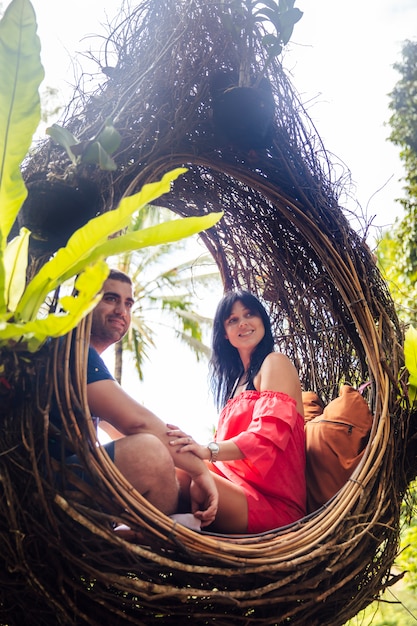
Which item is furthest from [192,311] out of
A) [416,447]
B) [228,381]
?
[416,447]

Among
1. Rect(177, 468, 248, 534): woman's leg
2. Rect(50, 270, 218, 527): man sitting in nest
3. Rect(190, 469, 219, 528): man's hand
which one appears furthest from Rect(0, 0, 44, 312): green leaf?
Rect(177, 468, 248, 534): woman's leg

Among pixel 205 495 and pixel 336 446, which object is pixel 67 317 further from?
pixel 336 446

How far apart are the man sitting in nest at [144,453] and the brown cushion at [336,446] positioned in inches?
17.3

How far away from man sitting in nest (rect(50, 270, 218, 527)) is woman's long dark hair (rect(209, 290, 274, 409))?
Answer: 66 centimetres

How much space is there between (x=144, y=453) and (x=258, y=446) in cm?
45

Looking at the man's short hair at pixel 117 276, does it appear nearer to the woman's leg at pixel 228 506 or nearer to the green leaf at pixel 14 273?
the woman's leg at pixel 228 506

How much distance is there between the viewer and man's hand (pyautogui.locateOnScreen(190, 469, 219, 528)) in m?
1.32

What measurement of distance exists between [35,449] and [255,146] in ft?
3.31

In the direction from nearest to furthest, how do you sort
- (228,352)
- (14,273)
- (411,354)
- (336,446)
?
(14,273), (411,354), (336,446), (228,352)

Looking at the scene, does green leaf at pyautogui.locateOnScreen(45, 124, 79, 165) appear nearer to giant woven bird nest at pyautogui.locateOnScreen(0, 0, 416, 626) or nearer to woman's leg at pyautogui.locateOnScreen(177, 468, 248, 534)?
giant woven bird nest at pyautogui.locateOnScreen(0, 0, 416, 626)

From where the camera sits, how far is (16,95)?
97 cm

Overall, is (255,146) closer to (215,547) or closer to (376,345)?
(376,345)

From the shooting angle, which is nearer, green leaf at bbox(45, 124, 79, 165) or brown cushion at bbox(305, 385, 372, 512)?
green leaf at bbox(45, 124, 79, 165)

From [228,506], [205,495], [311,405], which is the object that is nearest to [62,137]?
[205,495]
